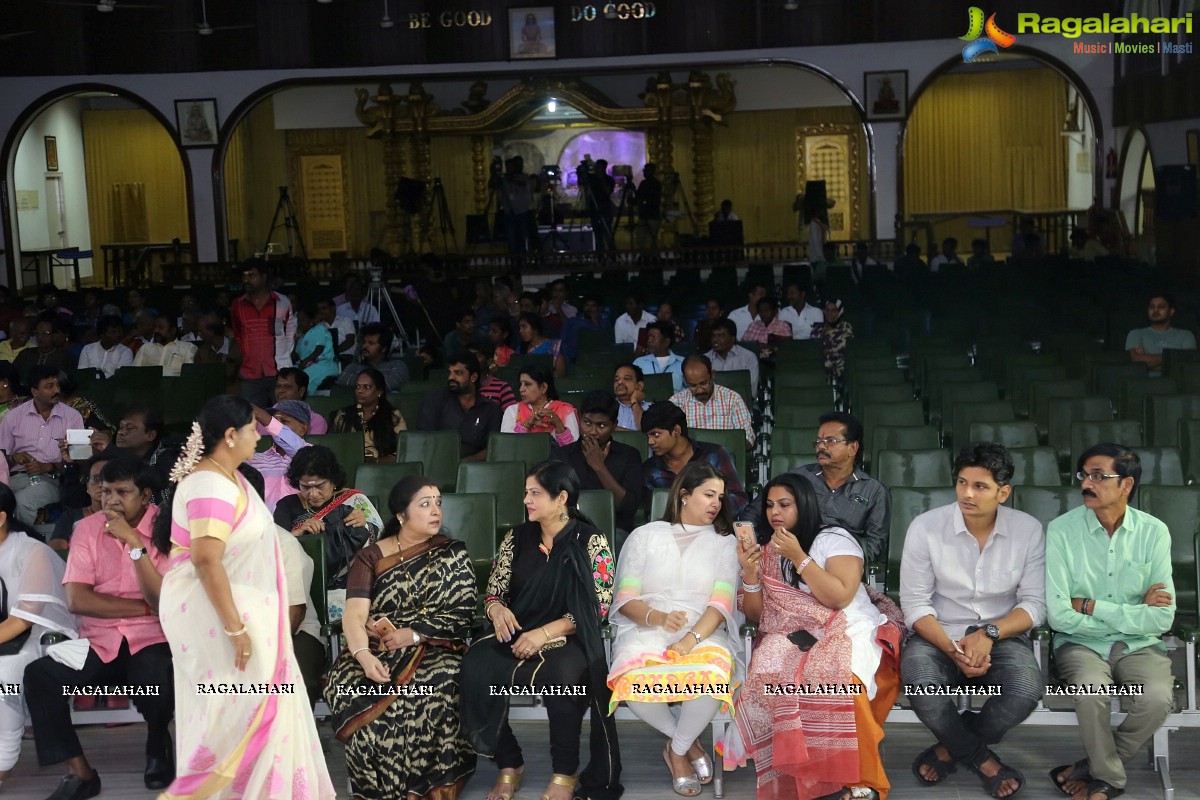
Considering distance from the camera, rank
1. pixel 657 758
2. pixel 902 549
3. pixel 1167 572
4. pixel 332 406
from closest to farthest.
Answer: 1. pixel 1167 572
2. pixel 657 758
3. pixel 902 549
4. pixel 332 406

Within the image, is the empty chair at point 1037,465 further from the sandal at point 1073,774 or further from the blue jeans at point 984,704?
the sandal at point 1073,774

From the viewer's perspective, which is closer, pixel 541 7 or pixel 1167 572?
pixel 1167 572

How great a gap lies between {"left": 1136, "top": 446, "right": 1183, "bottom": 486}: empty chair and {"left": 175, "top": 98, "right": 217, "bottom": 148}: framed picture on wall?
46.5ft

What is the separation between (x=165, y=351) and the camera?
10344 millimetres

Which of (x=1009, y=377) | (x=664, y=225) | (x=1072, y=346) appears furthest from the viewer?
(x=664, y=225)

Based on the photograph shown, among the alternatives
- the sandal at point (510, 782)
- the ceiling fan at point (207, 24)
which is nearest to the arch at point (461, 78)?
the ceiling fan at point (207, 24)

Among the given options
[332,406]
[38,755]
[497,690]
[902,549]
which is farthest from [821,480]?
[332,406]

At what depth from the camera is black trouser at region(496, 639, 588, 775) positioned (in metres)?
4.50

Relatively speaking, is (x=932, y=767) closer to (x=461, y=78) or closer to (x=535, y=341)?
(x=535, y=341)

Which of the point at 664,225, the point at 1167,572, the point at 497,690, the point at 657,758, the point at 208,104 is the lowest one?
the point at 657,758

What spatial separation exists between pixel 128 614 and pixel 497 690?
132 centimetres

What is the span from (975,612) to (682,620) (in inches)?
39.3

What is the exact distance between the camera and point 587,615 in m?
4.63

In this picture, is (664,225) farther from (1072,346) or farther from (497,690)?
(497,690)
